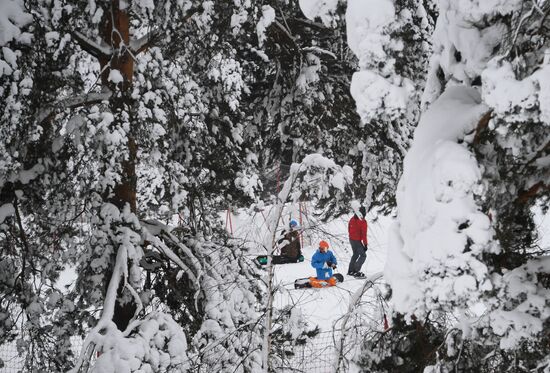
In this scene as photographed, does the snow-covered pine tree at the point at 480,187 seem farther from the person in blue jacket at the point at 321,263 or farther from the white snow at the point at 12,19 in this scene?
the person in blue jacket at the point at 321,263

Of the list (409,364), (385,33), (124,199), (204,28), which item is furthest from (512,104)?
(124,199)

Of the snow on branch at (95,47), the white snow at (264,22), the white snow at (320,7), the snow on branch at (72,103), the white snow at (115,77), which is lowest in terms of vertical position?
the white snow at (320,7)

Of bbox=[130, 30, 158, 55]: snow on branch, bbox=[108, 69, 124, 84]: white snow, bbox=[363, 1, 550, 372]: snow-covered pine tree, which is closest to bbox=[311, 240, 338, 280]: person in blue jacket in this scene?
bbox=[130, 30, 158, 55]: snow on branch

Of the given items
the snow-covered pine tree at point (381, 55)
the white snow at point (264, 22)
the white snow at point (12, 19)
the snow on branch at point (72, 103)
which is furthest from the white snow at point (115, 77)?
the snow-covered pine tree at point (381, 55)

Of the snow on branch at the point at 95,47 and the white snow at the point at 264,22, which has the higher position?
the snow on branch at the point at 95,47

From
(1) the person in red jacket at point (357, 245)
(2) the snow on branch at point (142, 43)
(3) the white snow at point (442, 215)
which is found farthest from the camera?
(1) the person in red jacket at point (357, 245)

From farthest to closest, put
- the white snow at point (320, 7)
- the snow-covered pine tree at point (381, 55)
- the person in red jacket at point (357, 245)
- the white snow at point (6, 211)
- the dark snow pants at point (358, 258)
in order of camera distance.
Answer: the dark snow pants at point (358, 258)
the person in red jacket at point (357, 245)
the white snow at point (6, 211)
the white snow at point (320, 7)
the snow-covered pine tree at point (381, 55)

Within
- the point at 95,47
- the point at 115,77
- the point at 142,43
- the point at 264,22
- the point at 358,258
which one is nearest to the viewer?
the point at 115,77

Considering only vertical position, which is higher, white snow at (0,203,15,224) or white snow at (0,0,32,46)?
white snow at (0,0,32,46)

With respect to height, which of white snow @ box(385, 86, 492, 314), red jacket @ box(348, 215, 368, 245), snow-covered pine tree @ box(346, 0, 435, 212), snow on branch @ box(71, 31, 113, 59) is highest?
red jacket @ box(348, 215, 368, 245)

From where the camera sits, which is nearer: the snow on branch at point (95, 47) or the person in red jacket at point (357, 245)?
the snow on branch at point (95, 47)

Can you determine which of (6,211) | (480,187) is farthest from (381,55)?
(6,211)

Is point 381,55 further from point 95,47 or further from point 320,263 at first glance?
point 320,263

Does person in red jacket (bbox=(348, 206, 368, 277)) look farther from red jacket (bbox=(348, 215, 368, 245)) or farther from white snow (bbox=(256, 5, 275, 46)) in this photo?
white snow (bbox=(256, 5, 275, 46))
